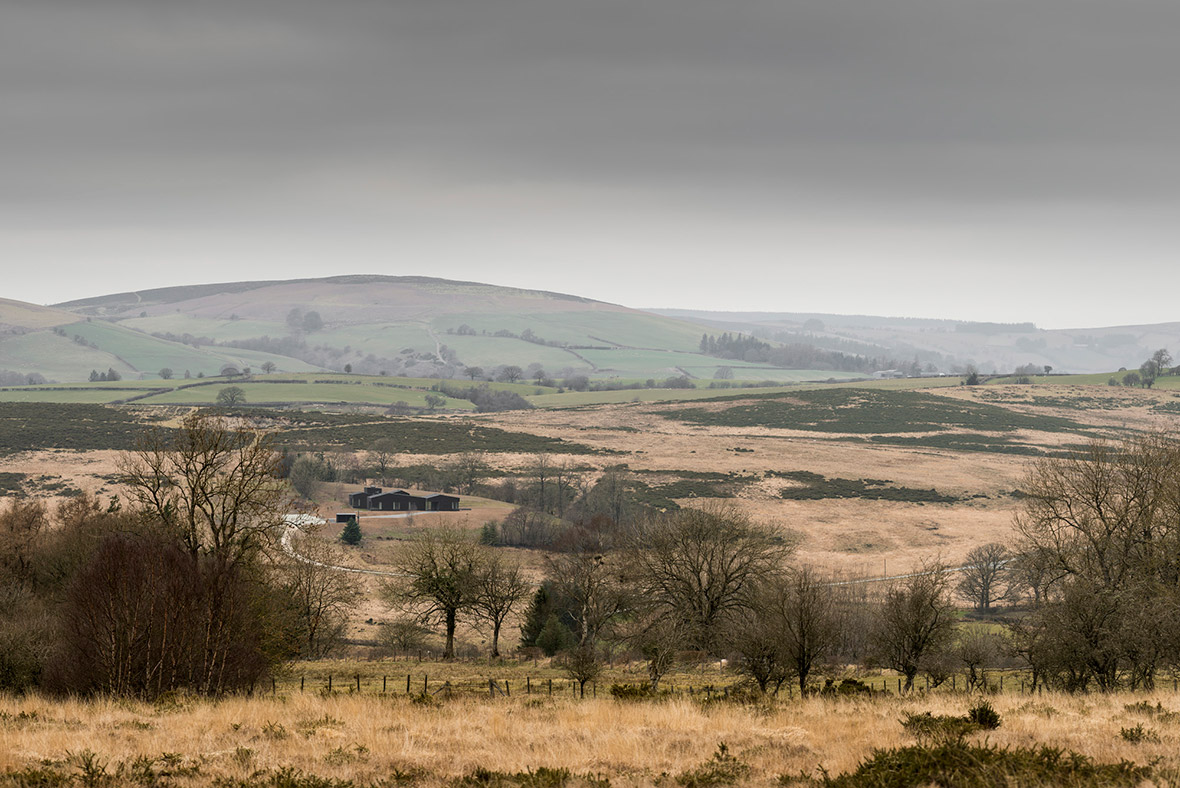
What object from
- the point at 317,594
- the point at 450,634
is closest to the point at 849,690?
the point at 450,634

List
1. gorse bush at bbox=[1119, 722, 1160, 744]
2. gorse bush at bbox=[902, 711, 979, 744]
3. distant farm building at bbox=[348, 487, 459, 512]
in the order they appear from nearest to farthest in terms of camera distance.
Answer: gorse bush at bbox=[902, 711, 979, 744] < gorse bush at bbox=[1119, 722, 1160, 744] < distant farm building at bbox=[348, 487, 459, 512]

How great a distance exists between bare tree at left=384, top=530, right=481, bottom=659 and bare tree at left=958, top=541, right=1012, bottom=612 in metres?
40.6

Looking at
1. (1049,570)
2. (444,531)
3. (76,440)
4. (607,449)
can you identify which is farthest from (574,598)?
(76,440)

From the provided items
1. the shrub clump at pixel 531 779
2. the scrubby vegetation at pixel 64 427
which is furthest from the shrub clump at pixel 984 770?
the scrubby vegetation at pixel 64 427

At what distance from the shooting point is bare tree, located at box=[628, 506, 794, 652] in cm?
5116

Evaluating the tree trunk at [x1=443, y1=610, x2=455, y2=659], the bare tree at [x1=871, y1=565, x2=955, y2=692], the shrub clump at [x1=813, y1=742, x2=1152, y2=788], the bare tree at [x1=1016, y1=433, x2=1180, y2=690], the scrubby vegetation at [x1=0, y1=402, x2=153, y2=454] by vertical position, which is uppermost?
the shrub clump at [x1=813, y1=742, x2=1152, y2=788]

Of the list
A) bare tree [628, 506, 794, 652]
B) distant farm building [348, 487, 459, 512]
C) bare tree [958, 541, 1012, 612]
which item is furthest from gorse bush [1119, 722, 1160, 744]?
distant farm building [348, 487, 459, 512]

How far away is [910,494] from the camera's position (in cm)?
11538

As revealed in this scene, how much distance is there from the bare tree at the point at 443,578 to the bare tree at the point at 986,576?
40642 millimetres

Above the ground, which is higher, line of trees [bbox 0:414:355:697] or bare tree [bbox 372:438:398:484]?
line of trees [bbox 0:414:355:697]

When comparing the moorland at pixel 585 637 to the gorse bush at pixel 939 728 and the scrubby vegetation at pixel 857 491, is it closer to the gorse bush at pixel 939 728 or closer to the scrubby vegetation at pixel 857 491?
the gorse bush at pixel 939 728

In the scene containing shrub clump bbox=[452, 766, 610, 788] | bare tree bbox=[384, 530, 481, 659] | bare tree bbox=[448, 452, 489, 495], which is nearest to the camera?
shrub clump bbox=[452, 766, 610, 788]

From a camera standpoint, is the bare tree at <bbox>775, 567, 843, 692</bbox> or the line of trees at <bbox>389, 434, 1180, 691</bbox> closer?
the line of trees at <bbox>389, 434, 1180, 691</bbox>

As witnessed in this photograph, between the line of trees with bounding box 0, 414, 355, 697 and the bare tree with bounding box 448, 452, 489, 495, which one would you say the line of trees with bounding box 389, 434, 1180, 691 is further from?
the bare tree with bounding box 448, 452, 489, 495
